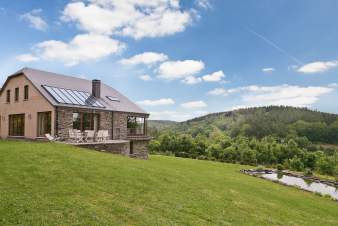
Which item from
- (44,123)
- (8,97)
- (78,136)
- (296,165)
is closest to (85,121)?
(78,136)

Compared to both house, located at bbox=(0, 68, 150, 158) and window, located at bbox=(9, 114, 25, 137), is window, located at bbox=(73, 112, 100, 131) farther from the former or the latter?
window, located at bbox=(9, 114, 25, 137)

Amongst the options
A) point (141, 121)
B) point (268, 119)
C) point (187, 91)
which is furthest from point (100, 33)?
point (268, 119)

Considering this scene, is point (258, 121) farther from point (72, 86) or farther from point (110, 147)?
point (110, 147)

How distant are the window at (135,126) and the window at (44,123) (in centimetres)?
785

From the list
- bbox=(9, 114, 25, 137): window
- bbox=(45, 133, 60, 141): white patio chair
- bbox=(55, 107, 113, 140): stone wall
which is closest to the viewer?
bbox=(45, 133, 60, 141): white patio chair

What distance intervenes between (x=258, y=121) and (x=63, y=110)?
79717 mm

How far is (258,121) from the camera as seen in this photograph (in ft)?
297

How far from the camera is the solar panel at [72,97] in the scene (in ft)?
66.4

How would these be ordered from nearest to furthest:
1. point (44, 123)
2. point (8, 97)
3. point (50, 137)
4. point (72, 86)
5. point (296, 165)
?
point (50, 137) → point (44, 123) → point (72, 86) → point (8, 97) → point (296, 165)

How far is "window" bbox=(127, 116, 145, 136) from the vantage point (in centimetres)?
2652

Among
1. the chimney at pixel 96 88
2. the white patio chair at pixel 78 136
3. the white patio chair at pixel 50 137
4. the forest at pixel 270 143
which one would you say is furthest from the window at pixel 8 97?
the forest at pixel 270 143

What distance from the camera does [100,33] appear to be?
2277 cm

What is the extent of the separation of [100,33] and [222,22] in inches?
425

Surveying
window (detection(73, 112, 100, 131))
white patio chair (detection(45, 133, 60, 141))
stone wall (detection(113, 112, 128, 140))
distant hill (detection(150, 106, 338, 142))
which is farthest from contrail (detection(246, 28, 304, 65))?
distant hill (detection(150, 106, 338, 142))
